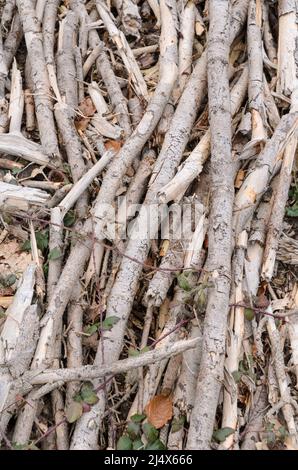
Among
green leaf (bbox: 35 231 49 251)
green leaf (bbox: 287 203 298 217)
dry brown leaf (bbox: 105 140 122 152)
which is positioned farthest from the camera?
dry brown leaf (bbox: 105 140 122 152)

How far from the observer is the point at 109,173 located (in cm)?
330

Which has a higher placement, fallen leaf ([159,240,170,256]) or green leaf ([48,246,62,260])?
fallen leaf ([159,240,170,256])

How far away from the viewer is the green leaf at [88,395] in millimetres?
2641

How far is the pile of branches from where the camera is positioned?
2672 mm

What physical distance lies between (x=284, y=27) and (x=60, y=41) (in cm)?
145

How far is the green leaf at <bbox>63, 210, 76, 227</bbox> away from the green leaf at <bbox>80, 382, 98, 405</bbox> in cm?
92

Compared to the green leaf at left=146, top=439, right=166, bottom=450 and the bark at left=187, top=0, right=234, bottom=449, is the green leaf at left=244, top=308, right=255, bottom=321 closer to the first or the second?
the bark at left=187, top=0, right=234, bottom=449

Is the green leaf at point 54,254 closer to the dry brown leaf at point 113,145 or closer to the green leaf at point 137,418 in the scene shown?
the dry brown leaf at point 113,145

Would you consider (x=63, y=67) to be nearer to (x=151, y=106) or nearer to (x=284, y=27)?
(x=151, y=106)

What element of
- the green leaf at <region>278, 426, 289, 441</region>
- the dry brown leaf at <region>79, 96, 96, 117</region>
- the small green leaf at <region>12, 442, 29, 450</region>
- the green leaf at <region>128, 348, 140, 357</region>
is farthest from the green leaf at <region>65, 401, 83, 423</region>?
the dry brown leaf at <region>79, 96, 96, 117</region>

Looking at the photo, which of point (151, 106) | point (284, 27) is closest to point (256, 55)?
point (284, 27)

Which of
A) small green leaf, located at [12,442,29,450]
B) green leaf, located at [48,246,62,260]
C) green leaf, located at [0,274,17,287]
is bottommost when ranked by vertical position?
small green leaf, located at [12,442,29,450]

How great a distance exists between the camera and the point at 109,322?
2832 millimetres

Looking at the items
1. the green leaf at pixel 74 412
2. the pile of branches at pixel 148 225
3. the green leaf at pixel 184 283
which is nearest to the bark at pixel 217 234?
the pile of branches at pixel 148 225
